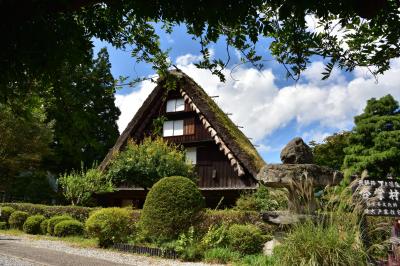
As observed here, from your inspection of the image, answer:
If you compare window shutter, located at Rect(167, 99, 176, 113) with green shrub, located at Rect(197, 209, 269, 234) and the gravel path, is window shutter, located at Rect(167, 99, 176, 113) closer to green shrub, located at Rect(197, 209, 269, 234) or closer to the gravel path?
Result: green shrub, located at Rect(197, 209, 269, 234)

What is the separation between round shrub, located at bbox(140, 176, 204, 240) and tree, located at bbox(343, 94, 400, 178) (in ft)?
35.5

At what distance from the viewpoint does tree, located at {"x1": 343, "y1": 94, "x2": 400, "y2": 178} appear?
18922 mm

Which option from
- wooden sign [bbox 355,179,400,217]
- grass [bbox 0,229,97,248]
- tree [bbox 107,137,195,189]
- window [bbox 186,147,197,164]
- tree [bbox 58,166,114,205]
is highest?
window [bbox 186,147,197,164]

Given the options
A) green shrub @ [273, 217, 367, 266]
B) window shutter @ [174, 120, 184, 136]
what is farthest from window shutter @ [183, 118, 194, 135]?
green shrub @ [273, 217, 367, 266]

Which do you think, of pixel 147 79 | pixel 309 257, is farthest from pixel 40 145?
pixel 147 79

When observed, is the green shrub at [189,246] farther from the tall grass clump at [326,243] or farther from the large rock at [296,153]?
the tall grass clump at [326,243]

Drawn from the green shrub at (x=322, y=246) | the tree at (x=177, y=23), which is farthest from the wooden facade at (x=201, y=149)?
the tree at (x=177, y=23)

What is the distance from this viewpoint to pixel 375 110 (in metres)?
20.4

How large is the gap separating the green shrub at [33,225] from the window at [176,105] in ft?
23.9

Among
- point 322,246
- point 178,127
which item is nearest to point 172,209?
point 322,246

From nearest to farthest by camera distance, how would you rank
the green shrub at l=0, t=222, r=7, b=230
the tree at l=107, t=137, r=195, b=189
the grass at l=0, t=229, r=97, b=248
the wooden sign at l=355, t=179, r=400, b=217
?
the wooden sign at l=355, t=179, r=400, b=217, the grass at l=0, t=229, r=97, b=248, the tree at l=107, t=137, r=195, b=189, the green shrub at l=0, t=222, r=7, b=230

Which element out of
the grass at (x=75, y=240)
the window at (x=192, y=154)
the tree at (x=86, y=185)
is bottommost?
the grass at (x=75, y=240)

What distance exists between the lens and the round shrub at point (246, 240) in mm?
8930

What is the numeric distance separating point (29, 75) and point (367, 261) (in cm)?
501
